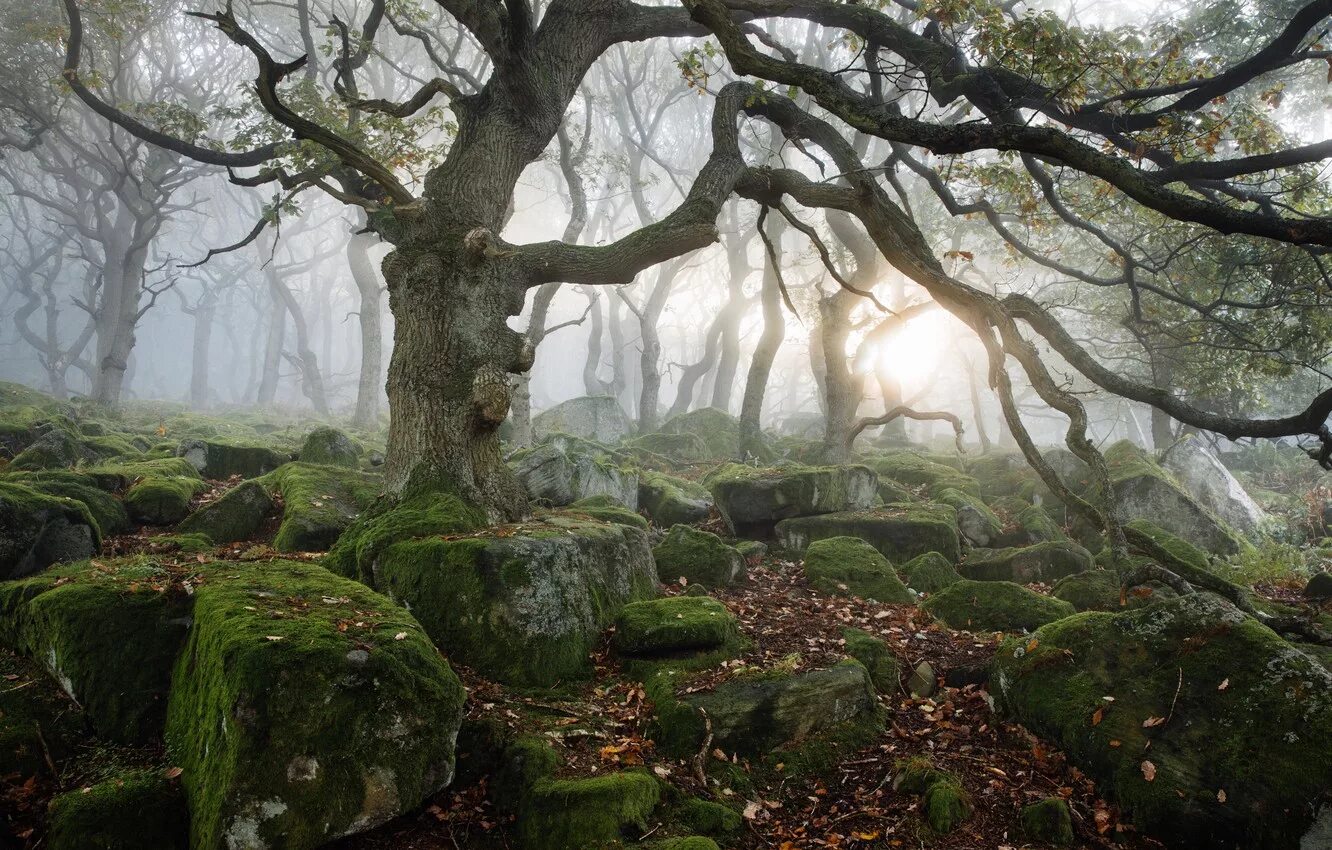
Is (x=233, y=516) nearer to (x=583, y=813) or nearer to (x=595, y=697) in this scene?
(x=595, y=697)

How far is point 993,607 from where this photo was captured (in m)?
6.48

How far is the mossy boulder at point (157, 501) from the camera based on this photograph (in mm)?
7938

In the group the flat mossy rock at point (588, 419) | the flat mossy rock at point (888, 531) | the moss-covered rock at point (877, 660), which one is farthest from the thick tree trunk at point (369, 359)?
the moss-covered rock at point (877, 660)

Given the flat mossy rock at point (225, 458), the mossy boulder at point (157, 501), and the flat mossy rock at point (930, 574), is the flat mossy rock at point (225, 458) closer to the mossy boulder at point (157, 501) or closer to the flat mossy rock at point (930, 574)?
the mossy boulder at point (157, 501)

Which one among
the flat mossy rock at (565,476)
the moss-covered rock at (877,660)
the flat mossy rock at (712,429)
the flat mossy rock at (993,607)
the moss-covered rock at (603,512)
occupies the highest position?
the flat mossy rock at (712,429)

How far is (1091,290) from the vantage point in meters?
22.9

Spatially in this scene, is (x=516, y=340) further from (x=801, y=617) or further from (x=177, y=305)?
(x=177, y=305)

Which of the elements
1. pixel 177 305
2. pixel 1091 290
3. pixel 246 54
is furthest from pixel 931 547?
pixel 177 305

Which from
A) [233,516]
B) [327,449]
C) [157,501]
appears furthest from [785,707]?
[327,449]

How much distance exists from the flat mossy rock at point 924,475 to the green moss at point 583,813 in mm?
9306

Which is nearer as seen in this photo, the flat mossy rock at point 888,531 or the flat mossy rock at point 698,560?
the flat mossy rock at point 698,560

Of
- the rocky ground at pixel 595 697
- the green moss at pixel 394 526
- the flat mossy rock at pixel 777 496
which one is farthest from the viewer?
the flat mossy rock at pixel 777 496

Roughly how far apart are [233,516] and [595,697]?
5.30 m

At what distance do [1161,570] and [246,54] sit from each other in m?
35.0
